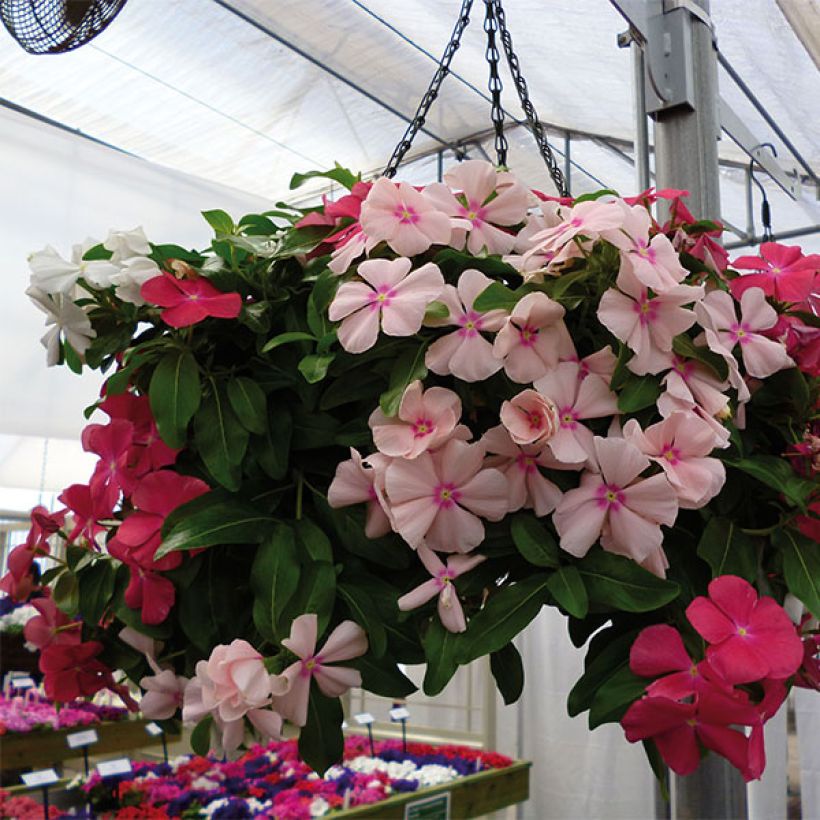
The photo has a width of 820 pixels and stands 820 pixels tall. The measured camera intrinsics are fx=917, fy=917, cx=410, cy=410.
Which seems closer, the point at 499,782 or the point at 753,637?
the point at 753,637

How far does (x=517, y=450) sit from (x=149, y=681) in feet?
0.89

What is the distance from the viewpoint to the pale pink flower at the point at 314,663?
18.7 inches

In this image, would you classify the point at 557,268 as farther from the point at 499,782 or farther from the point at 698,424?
the point at 499,782

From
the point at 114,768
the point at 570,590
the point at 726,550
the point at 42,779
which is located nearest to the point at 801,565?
the point at 726,550

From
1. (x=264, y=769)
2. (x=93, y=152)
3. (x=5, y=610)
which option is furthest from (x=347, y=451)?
(x=264, y=769)

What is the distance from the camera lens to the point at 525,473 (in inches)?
19.6

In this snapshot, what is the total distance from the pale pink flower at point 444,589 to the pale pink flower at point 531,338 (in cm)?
10

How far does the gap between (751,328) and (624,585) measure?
8.0 inches

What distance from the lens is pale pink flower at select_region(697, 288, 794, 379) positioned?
554 millimetres

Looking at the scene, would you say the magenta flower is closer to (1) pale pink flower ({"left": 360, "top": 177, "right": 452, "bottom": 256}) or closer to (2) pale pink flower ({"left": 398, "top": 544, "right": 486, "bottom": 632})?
(2) pale pink flower ({"left": 398, "top": 544, "right": 486, "bottom": 632})

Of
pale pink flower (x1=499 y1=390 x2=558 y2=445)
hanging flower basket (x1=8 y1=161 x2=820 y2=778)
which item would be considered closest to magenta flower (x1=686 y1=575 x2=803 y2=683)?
hanging flower basket (x1=8 y1=161 x2=820 y2=778)

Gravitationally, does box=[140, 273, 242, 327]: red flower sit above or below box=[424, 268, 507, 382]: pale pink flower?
above

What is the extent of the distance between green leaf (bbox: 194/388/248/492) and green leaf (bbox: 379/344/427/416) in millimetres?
90

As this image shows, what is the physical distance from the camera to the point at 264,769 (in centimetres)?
339
